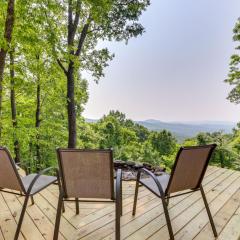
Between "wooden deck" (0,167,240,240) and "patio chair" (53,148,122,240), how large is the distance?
41cm

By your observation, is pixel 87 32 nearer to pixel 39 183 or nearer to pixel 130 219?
pixel 39 183

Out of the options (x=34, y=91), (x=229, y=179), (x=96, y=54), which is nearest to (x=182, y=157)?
(x=229, y=179)

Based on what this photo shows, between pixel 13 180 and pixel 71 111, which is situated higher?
pixel 71 111

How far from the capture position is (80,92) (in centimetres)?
839

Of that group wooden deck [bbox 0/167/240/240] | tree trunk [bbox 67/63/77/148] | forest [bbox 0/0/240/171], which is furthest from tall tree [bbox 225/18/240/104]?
wooden deck [bbox 0/167/240/240]

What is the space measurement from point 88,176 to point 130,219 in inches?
35.0

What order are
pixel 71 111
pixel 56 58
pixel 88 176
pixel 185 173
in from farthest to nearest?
pixel 71 111 → pixel 56 58 → pixel 185 173 → pixel 88 176

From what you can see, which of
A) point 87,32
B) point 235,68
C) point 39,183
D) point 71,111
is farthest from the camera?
point 235,68

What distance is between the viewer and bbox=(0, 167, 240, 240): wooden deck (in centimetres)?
201

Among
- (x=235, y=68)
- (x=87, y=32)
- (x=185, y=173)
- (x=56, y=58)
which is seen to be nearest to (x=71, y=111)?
(x=56, y=58)

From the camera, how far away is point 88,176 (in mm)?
1808

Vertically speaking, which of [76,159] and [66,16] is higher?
[66,16]

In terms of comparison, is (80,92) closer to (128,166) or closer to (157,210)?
(128,166)

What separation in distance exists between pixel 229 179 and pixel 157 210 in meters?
2.05
